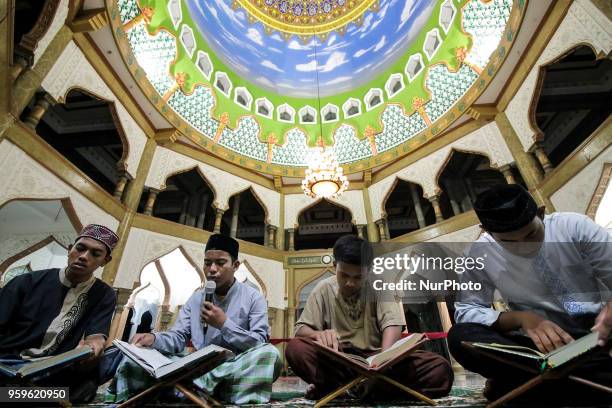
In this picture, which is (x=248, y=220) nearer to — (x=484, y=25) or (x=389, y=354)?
(x=484, y=25)

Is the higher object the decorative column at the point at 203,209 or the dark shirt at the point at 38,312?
the decorative column at the point at 203,209

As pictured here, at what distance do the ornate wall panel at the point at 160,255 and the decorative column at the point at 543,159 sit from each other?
20.9 feet

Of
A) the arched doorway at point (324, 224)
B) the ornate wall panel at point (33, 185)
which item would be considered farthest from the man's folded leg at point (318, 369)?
the arched doorway at point (324, 224)

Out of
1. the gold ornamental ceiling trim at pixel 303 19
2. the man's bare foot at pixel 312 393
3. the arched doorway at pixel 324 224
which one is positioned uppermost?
the gold ornamental ceiling trim at pixel 303 19

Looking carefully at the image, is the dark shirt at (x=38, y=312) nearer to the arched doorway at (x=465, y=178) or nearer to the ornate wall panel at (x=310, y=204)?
the ornate wall panel at (x=310, y=204)

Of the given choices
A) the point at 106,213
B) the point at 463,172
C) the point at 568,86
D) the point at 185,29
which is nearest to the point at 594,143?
the point at 568,86

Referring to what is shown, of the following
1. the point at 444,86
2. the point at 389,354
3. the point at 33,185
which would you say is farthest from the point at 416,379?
the point at 444,86

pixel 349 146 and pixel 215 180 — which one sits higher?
pixel 349 146

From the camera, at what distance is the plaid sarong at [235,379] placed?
5.29 feet

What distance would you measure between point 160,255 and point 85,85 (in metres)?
3.52

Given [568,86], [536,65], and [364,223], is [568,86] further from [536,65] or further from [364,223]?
[364,223]

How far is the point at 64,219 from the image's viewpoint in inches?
286

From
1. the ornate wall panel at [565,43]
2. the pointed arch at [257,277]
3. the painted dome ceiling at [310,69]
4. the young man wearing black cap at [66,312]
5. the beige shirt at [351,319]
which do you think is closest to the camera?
the young man wearing black cap at [66,312]

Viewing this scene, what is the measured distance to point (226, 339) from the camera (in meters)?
1.72
